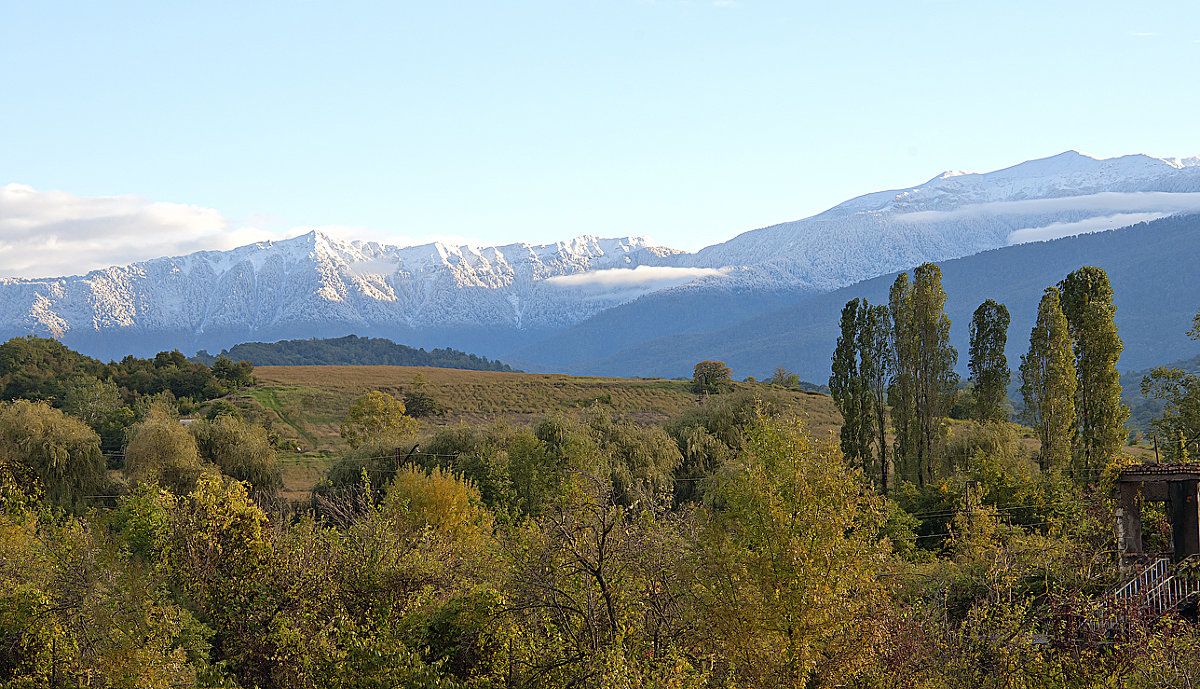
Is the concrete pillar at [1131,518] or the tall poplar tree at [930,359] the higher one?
the tall poplar tree at [930,359]

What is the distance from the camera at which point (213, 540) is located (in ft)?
92.1

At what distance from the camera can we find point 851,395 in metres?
61.6

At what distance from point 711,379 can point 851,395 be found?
58.1 m

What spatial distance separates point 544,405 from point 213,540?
81965 mm

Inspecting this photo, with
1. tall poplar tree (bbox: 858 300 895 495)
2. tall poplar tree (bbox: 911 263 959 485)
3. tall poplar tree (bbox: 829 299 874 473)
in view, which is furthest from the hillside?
tall poplar tree (bbox: 911 263 959 485)

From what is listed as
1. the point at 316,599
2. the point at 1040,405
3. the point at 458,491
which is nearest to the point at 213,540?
the point at 316,599

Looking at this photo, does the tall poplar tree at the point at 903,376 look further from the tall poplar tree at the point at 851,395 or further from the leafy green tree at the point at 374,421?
the leafy green tree at the point at 374,421

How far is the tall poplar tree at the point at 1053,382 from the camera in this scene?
162ft

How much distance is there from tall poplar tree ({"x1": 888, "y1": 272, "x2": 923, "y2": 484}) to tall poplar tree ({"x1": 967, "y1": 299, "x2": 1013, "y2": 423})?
7.32 metres

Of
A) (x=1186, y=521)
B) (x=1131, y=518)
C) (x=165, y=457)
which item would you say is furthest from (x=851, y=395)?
(x=165, y=457)

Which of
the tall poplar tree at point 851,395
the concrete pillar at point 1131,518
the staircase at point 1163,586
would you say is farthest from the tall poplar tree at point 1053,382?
the staircase at point 1163,586

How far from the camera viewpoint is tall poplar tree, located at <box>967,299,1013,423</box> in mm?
65438

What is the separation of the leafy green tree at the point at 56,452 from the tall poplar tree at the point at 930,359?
50745 millimetres

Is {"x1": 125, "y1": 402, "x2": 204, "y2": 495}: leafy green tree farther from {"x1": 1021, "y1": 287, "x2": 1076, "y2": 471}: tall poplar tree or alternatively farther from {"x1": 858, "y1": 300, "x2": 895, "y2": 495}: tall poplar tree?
{"x1": 1021, "y1": 287, "x2": 1076, "y2": 471}: tall poplar tree
